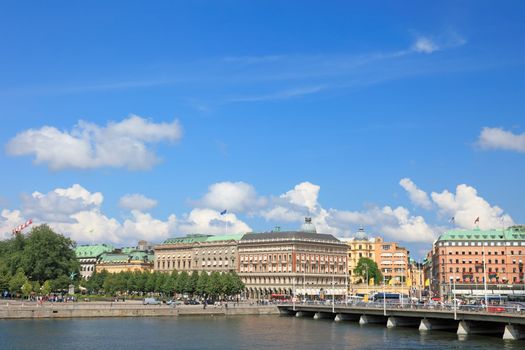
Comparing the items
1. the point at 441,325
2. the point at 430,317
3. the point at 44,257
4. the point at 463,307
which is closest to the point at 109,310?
the point at 44,257

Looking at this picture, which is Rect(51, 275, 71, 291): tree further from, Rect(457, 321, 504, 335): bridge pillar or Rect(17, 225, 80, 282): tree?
Rect(457, 321, 504, 335): bridge pillar

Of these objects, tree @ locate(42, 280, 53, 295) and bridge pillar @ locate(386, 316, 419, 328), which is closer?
bridge pillar @ locate(386, 316, 419, 328)

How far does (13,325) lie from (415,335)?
68.2 metres

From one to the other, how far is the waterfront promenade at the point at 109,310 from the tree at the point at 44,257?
2952 cm

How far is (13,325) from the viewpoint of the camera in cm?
12506

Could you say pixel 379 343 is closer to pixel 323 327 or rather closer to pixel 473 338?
pixel 473 338

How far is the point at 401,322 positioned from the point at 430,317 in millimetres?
15343

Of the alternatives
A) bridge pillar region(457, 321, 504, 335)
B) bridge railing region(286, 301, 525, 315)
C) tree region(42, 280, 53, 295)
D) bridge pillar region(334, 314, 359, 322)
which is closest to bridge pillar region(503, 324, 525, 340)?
bridge railing region(286, 301, 525, 315)

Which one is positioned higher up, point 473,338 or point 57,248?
point 57,248

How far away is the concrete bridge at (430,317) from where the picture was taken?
106188mm

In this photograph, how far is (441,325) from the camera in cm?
13012

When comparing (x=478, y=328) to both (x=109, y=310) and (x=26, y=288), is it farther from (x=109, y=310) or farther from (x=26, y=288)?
(x=26, y=288)

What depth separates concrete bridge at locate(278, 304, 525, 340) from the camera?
10619 centimetres

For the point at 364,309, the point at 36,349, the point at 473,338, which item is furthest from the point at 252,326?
the point at 36,349
